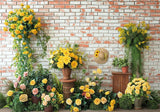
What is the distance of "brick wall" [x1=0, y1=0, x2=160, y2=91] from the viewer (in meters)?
3.58

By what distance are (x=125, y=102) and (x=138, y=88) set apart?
0.36 m

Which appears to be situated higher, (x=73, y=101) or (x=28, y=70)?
(x=28, y=70)

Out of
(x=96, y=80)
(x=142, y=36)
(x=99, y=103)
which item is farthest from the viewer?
(x=96, y=80)

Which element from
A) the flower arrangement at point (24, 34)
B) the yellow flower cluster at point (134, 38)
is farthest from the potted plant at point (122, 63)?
the flower arrangement at point (24, 34)

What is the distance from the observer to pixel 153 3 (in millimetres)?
3582

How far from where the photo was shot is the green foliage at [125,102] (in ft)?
10.2

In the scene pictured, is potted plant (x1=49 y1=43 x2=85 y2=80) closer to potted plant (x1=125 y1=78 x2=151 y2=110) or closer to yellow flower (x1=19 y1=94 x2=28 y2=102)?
yellow flower (x1=19 y1=94 x2=28 y2=102)

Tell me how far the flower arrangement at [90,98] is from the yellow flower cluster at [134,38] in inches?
43.1

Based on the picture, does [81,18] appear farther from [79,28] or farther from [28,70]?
[28,70]

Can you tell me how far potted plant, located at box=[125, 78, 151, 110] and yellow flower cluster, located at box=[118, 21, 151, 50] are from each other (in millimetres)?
742

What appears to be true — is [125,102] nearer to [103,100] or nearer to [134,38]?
[103,100]

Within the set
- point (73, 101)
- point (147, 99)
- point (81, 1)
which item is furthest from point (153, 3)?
point (73, 101)

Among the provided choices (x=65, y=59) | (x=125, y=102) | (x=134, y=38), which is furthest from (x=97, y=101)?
(x=134, y=38)

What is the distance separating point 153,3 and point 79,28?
1.68m
